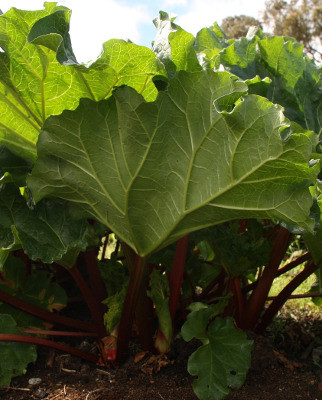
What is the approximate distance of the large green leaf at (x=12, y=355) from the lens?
1.37 meters

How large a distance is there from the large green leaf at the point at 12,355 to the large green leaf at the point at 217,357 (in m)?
0.53

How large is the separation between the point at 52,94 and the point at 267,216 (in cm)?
61

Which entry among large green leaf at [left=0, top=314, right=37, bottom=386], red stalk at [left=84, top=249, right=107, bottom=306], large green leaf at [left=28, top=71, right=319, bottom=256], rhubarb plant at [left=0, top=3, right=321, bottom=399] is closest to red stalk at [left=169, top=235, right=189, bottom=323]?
Result: rhubarb plant at [left=0, top=3, right=321, bottom=399]

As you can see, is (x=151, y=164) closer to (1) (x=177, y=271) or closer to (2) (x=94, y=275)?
(1) (x=177, y=271)

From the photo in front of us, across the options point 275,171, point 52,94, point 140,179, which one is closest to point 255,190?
point 275,171

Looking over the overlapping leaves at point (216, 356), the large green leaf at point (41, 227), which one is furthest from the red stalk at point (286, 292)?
the large green leaf at point (41, 227)

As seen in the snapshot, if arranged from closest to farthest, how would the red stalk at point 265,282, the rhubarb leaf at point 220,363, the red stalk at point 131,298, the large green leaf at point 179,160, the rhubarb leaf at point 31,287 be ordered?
the large green leaf at point 179,160 < the rhubarb leaf at point 220,363 < the red stalk at point 131,298 < the red stalk at point 265,282 < the rhubarb leaf at point 31,287

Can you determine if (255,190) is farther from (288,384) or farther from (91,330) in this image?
(91,330)

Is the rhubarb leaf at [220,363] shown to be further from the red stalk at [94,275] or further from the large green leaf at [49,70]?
the large green leaf at [49,70]

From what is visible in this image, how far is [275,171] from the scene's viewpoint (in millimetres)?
1005

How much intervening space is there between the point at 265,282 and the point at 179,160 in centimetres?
60

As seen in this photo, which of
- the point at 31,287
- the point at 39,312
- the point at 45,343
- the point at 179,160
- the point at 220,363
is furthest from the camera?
the point at 31,287

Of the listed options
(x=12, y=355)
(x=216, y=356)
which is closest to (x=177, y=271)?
(x=216, y=356)

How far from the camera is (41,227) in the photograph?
124 cm
